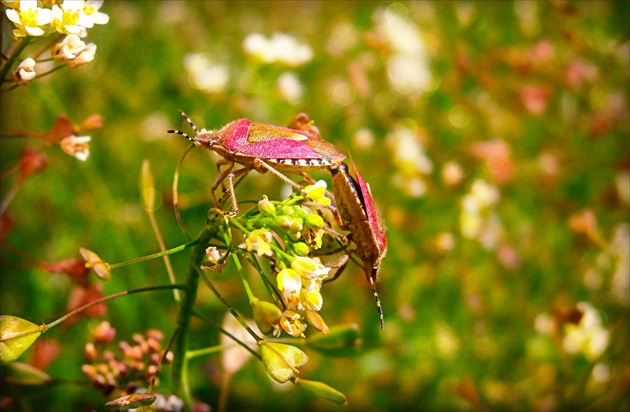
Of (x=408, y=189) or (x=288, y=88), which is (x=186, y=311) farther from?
(x=288, y=88)

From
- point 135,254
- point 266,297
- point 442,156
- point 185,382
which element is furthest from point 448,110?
point 185,382

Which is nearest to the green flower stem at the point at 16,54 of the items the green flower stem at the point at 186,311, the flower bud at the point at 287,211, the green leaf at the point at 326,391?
the green flower stem at the point at 186,311

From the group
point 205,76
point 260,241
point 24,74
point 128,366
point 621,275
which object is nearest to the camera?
point 260,241

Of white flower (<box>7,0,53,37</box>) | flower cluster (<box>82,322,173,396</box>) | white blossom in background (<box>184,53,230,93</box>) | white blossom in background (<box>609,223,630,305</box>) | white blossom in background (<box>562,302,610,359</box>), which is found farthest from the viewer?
white blossom in background (<box>184,53,230,93</box>)

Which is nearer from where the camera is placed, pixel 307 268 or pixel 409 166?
pixel 307 268

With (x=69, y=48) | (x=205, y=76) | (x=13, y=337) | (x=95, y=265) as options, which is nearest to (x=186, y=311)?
(x=95, y=265)

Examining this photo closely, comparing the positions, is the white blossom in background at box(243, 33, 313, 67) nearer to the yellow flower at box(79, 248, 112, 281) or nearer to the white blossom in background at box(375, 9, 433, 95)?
the white blossom in background at box(375, 9, 433, 95)

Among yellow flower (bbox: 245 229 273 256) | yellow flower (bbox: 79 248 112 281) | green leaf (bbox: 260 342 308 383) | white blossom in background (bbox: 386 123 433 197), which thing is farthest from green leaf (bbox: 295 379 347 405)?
white blossom in background (bbox: 386 123 433 197)
